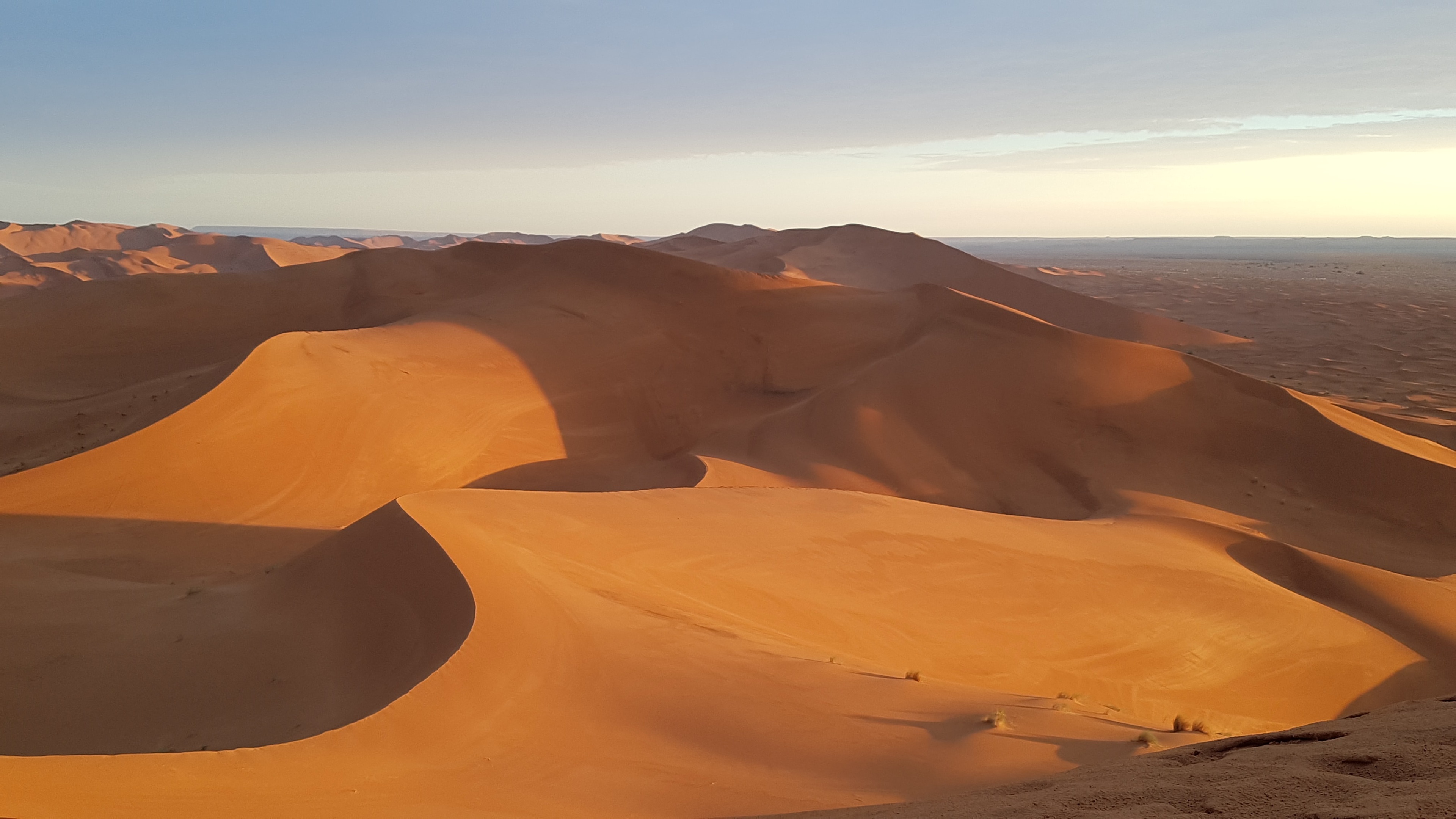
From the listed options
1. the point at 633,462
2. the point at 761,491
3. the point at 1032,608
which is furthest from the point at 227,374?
the point at 1032,608

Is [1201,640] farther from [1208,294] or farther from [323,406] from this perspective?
[1208,294]

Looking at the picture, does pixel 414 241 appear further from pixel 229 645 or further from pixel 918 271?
pixel 229 645

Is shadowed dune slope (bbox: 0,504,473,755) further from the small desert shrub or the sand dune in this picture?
the sand dune

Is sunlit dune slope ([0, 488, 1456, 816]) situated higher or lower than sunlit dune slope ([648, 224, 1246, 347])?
lower

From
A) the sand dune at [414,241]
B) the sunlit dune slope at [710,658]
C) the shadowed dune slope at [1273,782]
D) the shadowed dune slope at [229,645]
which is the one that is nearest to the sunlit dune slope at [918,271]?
the sunlit dune slope at [710,658]

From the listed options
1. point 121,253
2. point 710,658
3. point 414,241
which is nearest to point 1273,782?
point 710,658

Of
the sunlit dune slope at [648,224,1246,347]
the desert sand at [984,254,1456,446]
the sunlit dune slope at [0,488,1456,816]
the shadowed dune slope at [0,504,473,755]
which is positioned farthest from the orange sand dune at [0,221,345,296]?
the desert sand at [984,254,1456,446]

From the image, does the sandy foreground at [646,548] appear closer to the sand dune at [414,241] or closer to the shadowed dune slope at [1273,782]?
the shadowed dune slope at [1273,782]
